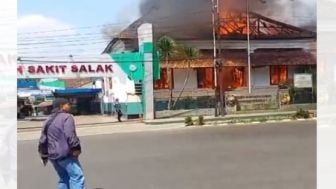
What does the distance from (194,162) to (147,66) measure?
7.58m

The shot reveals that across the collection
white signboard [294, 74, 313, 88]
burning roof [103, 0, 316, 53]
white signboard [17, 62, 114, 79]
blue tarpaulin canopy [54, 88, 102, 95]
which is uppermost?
burning roof [103, 0, 316, 53]

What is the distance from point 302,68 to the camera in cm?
1358

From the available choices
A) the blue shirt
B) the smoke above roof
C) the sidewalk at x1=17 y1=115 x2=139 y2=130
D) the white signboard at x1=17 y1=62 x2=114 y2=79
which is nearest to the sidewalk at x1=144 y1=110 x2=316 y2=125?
the sidewalk at x1=17 y1=115 x2=139 y2=130

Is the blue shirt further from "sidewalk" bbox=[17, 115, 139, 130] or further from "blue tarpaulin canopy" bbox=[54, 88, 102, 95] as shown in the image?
"blue tarpaulin canopy" bbox=[54, 88, 102, 95]

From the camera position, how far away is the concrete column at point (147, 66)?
42.4ft

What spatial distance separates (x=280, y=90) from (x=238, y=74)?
1.23 m

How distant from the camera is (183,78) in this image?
45.7 feet

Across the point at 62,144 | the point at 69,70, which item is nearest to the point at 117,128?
the point at 69,70

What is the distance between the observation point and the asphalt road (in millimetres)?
4578

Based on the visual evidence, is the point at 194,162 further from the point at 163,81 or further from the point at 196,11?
the point at 196,11

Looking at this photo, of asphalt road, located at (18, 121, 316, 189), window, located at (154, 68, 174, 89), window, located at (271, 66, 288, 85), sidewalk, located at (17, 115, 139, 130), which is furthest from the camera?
window, located at (271, 66, 288, 85)

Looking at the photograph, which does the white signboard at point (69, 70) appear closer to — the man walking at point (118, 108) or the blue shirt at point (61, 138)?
the man walking at point (118, 108)

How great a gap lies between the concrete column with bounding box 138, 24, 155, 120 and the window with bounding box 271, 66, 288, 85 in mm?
3129

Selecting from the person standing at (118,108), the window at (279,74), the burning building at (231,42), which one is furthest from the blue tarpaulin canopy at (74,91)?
the window at (279,74)
